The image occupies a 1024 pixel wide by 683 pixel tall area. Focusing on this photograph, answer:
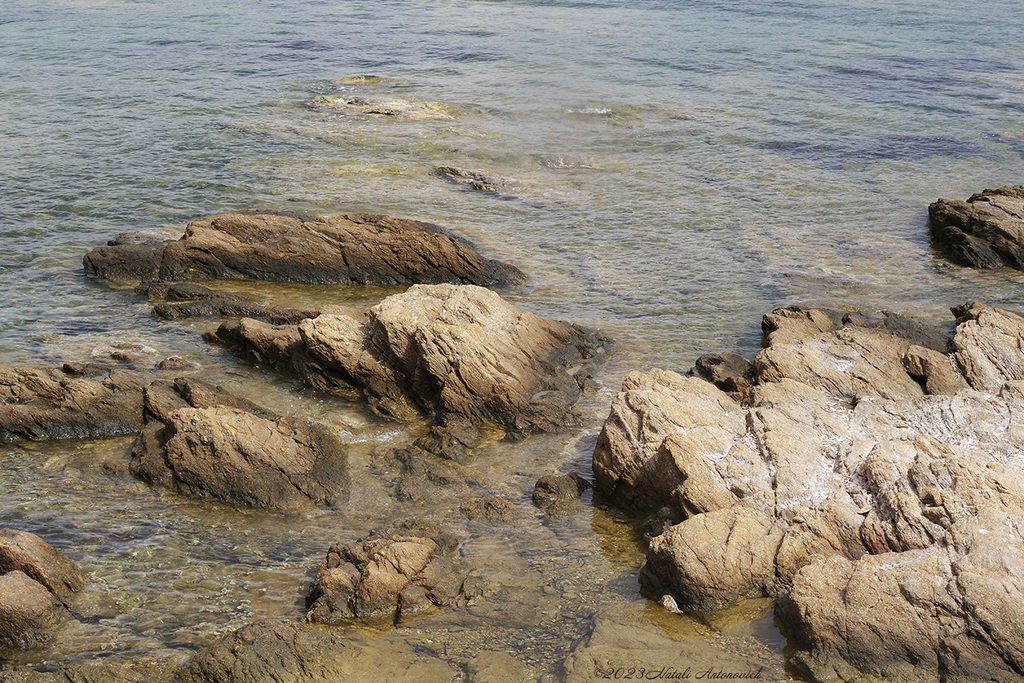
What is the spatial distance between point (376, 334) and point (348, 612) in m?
4.84

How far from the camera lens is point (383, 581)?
8.02 metres

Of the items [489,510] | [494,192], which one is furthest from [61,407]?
[494,192]

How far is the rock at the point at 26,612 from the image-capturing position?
7.57 meters

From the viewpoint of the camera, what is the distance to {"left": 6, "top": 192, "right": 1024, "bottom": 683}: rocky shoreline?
23.9ft

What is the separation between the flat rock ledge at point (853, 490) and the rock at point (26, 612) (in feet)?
17.3

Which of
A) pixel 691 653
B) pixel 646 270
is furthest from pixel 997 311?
pixel 691 653

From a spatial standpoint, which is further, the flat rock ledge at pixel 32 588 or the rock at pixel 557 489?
the rock at pixel 557 489

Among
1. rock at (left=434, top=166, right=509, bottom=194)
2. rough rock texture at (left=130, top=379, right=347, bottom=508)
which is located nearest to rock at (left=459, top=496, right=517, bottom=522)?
rough rock texture at (left=130, top=379, right=347, bottom=508)

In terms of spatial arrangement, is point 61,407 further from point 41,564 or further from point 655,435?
point 655,435

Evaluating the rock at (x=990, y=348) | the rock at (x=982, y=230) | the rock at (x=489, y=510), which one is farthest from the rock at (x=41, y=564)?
the rock at (x=982, y=230)

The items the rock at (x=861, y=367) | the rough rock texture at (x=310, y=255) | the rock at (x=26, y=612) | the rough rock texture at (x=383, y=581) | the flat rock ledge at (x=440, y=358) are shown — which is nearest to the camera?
the rock at (x=26, y=612)

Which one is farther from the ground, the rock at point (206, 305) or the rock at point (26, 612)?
the rock at point (206, 305)

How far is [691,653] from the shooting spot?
293 inches

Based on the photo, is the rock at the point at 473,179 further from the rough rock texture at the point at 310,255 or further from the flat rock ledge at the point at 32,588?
the flat rock ledge at the point at 32,588
